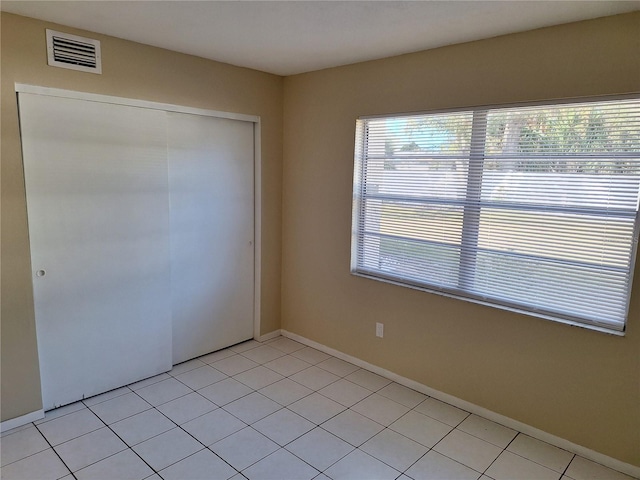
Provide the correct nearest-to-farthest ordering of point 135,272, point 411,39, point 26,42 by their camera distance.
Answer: point 26,42
point 411,39
point 135,272

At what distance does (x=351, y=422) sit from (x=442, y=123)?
2073mm

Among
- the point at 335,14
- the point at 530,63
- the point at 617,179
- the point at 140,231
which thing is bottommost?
the point at 140,231

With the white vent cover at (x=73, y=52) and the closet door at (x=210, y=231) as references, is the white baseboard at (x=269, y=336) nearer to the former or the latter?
the closet door at (x=210, y=231)

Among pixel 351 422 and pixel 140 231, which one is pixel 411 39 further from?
pixel 351 422

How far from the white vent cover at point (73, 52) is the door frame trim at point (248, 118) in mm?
155

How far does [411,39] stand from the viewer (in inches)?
102

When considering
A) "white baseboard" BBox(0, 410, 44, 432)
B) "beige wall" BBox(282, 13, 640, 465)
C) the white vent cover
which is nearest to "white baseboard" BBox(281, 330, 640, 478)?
"beige wall" BBox(282, 13, 640, 465)

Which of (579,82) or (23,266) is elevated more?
(579,82)

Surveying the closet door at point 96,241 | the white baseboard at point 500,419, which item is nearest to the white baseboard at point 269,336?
the white baseboard at point 500,419

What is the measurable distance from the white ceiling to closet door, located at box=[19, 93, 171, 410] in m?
0.52

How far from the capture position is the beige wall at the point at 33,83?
7.70ft

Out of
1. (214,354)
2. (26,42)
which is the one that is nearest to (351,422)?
(214,354)

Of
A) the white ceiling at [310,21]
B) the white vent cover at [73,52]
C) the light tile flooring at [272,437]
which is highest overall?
the white ceiling at [310,21]

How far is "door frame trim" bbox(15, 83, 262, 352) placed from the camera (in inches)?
98.1
